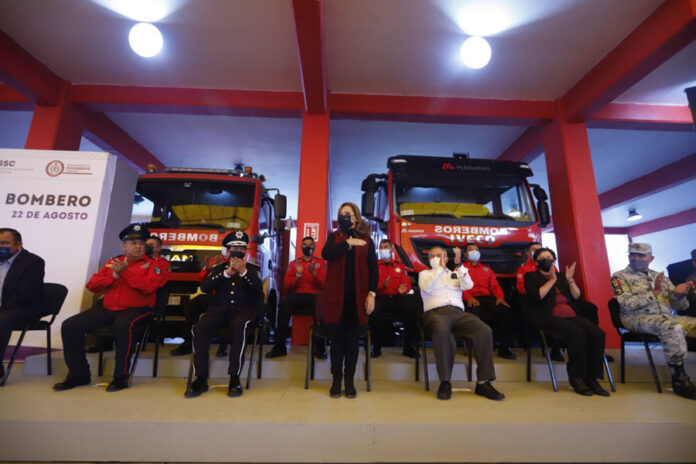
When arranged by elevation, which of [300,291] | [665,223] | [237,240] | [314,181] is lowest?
[300,291]

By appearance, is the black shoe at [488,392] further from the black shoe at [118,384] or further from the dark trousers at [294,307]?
the black shoe at [118,384]

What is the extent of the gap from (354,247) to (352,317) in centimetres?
56

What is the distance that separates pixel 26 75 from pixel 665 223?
55.5 feet

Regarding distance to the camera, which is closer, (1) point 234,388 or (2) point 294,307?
A: (1) point 234,388

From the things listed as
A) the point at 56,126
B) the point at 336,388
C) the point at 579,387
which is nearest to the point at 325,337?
the point at 336,388

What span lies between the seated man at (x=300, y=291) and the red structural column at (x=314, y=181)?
628 millimetres

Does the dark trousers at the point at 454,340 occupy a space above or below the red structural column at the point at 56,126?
below

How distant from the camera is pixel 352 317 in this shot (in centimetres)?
275

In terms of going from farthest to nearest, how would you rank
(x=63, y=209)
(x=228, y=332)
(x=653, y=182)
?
(x=653, y=182)
(x=63, y=209)
(x=228, y=332)

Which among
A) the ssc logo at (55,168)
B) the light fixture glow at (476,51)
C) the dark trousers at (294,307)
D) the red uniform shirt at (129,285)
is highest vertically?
the light fixture glow at (476,51)

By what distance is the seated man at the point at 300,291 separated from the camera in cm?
355

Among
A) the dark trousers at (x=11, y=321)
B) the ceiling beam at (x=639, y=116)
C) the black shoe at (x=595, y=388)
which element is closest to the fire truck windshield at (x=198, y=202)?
the dark trousers at (x=11, y=321)

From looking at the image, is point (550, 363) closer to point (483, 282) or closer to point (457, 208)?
point (483, 282)

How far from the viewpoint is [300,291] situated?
3.78 metres
